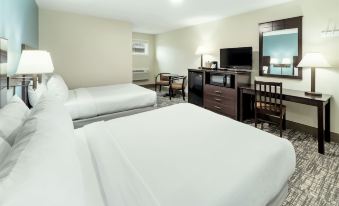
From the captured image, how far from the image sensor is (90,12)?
449 cm

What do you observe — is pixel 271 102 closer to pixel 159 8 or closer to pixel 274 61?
pixel 274 61

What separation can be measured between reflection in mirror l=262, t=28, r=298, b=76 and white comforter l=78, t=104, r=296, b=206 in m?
2.51

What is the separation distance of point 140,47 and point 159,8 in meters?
3.68

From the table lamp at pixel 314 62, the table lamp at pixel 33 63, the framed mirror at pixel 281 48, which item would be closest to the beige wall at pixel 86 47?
the table lamp at pixel 33 63

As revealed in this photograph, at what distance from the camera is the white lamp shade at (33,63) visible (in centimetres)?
173

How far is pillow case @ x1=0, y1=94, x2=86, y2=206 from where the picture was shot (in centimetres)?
52

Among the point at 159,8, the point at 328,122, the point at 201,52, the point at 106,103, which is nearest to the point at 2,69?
the point at 106,103

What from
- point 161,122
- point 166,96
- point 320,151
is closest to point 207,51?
point 166,96

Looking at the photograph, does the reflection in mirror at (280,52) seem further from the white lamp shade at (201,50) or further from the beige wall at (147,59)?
the beige wall at (147,59)

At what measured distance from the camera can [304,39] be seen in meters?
3.33

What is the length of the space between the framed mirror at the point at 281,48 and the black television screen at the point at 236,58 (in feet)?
0.87

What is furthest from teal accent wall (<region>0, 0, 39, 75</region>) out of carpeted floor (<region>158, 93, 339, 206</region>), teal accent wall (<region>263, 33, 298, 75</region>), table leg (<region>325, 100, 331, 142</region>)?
table leg (<region>325, 100, 331, 142</region>)

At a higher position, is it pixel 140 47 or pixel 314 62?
pixel 140 47

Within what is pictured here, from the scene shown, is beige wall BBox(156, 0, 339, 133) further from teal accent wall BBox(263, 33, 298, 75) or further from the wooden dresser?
the wooden dresser
